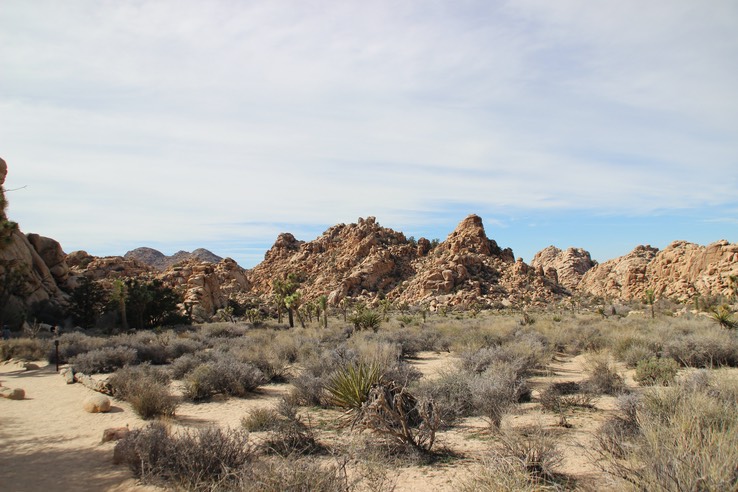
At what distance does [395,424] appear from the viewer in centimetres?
752

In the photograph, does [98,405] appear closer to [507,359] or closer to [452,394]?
[452,394]

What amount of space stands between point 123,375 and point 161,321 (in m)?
29.4

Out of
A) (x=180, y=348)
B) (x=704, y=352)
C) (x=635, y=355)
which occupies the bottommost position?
(x=180, y=348)

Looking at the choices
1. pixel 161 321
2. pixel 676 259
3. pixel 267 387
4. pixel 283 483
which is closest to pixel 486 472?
pixel 283 483

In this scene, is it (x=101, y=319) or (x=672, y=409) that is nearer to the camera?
(x=672, y=409)

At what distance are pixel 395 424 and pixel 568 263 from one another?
4632 inches

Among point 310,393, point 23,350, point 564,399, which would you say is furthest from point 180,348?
point 564,399

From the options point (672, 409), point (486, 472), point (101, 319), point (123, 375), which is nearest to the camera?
point (486, 472)

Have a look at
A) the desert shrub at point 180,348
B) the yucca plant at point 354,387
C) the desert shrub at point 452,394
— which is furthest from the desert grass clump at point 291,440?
the desert shrub at point 180,348

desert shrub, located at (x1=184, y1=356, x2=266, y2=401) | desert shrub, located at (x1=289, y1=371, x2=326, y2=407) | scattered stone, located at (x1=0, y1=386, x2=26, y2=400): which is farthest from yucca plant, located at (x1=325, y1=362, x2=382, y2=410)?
scattered stone, located at (x1=0, y1=386, x2=26, y2=400)

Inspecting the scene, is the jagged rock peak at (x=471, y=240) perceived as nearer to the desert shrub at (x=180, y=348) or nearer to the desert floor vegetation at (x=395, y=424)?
the desert shrub at (x=180, y=348)

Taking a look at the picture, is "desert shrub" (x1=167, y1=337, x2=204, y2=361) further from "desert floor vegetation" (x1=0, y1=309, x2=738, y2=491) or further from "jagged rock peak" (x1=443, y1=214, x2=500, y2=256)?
"jagged rock peak" (x1=443, y1=214, x2=500, y2=256)

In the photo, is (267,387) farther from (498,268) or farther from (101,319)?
(498,268)

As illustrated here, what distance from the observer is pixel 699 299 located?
1645 inches
